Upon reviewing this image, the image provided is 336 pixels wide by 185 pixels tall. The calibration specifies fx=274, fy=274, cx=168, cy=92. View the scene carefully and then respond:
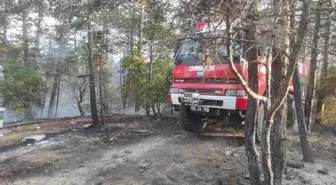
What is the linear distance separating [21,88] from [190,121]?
341 inches

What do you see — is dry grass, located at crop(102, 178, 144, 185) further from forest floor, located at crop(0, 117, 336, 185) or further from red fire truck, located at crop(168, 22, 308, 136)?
red fire truck, located at crop(168, 22, 308, 136)

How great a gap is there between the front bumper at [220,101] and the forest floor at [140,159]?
35.9 inches

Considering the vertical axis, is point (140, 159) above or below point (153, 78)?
below

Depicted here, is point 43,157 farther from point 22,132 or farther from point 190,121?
point 190,121

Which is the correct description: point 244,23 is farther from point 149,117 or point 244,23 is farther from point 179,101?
point 149,117

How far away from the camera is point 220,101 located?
609cm

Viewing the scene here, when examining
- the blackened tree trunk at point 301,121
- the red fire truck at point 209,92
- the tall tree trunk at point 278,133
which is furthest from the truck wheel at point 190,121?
the tall tree trunk at point 278,133

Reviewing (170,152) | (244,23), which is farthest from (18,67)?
(244,23)

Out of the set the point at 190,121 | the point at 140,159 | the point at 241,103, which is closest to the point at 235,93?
the point at 241,103

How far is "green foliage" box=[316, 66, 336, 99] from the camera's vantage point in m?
8.56

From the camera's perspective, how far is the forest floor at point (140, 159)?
4.38m

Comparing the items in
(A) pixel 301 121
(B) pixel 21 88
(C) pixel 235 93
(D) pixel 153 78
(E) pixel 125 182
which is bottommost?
(E) pixel 125 182

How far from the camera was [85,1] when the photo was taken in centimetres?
786

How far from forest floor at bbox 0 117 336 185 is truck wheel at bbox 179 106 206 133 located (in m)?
0.23
